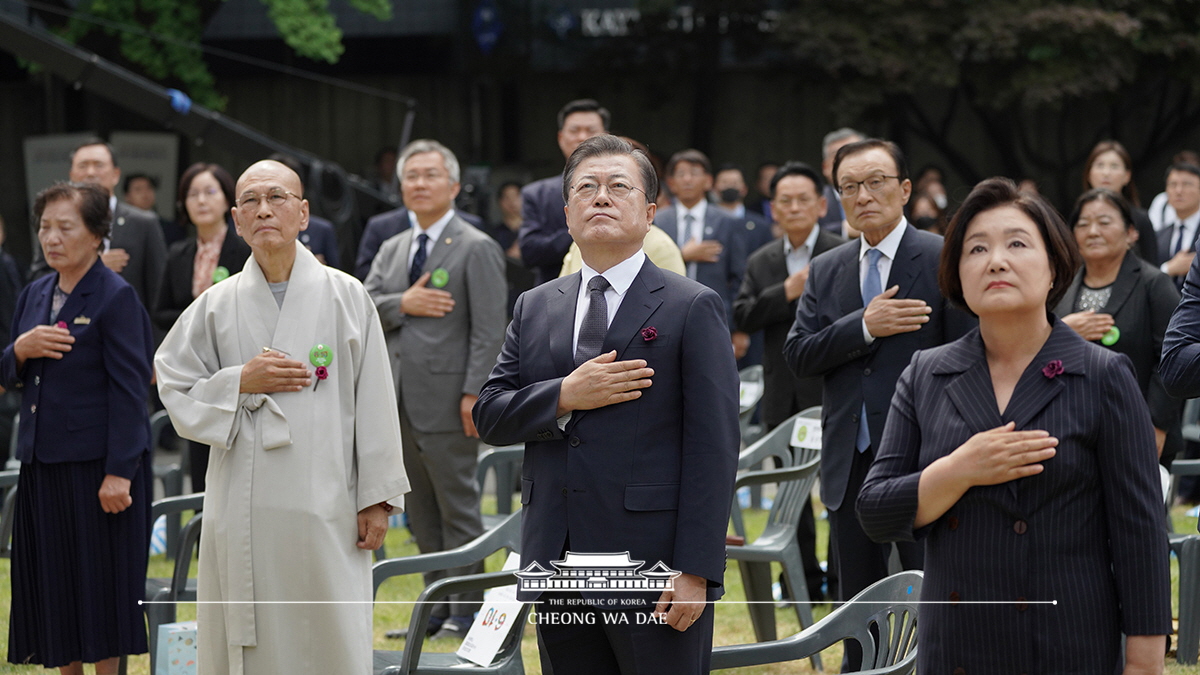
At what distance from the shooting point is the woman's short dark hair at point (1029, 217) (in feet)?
8.86

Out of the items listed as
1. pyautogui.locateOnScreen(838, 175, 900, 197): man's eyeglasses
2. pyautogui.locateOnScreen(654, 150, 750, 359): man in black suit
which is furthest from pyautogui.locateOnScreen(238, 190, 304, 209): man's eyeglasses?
pyautogui.locateOnScreen(654, 150, 750, 359): man in black suit

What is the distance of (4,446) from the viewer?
29.7 feet

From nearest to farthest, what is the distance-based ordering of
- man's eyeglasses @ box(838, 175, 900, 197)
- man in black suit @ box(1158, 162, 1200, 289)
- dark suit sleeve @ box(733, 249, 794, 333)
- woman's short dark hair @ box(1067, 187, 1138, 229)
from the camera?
man's eyeglasses @ box(838, 175, 900, 197) < woman's short dark hair @ box(1067, 187, 1138, 229) < dark suit sleeve @ box(733, 249, 794, 333) < man in black suit @ box(1158, 162, 1200, 289)

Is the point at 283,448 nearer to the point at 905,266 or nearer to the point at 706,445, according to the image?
the point at 706,445

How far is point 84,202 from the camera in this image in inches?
190

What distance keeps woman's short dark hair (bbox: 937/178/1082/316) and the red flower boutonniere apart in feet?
0.64

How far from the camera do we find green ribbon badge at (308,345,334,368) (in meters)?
3.94

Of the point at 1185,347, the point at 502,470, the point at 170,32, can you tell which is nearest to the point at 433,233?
the point at 502,470

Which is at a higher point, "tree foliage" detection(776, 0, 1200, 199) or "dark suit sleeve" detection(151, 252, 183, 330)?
"tree foliage" detection(776, 0, 1200, 199)

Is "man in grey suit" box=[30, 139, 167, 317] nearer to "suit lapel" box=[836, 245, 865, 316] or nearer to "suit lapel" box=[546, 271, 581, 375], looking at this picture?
"suit lapel" box=[836, 245, 865, 316]

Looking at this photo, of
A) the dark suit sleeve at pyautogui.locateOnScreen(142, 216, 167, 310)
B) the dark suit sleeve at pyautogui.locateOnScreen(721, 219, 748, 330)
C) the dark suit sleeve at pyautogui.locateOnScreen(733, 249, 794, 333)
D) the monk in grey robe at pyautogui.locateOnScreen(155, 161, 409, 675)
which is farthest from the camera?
the dark suit sleeve at pyautogui.locateOnScreen(721, 219, 748, 330)

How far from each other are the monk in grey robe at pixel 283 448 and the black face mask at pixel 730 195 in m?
7.43

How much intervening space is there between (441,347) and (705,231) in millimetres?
3658

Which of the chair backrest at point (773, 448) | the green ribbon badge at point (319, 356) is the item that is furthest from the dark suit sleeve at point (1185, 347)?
the chair backrest at point (773, 448)
